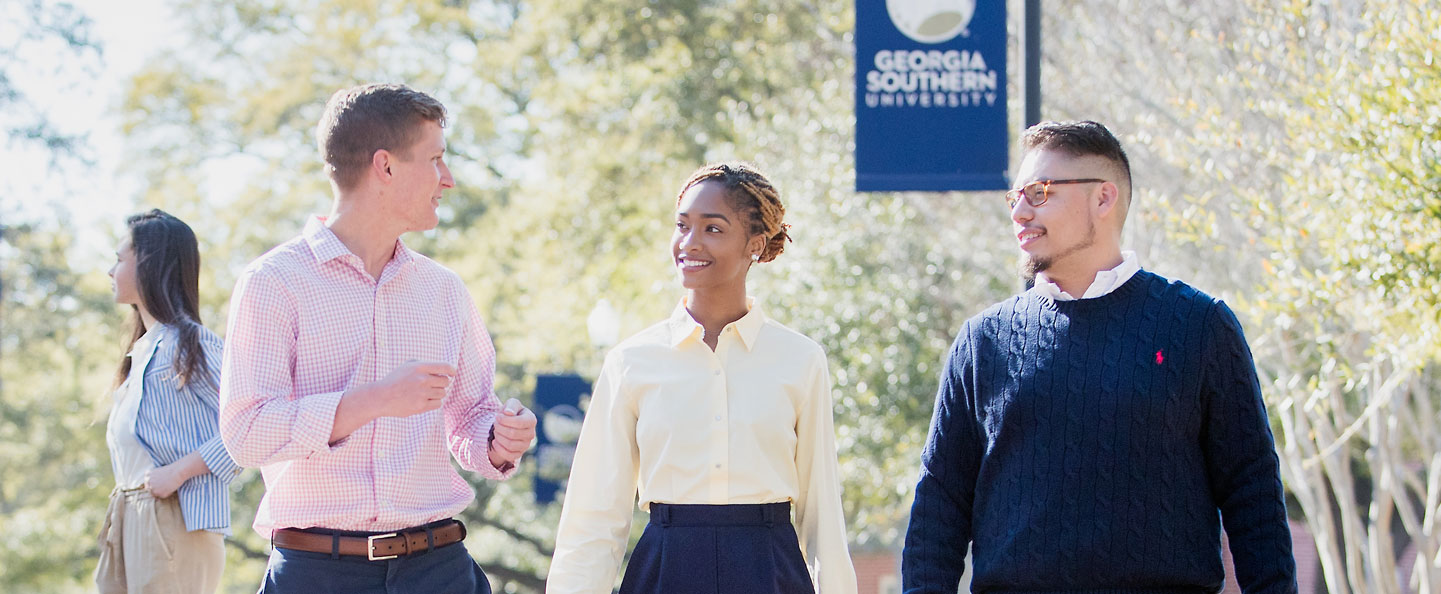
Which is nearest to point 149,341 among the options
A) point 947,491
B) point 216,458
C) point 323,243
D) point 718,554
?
point 216,458

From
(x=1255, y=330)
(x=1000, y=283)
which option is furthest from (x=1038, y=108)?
(x=1000, y=283)

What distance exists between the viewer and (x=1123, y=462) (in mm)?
3525

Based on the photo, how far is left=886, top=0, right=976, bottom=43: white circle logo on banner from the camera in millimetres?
7215

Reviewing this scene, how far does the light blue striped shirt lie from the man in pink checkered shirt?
1.69 meters

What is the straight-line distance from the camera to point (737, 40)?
18.8 meters

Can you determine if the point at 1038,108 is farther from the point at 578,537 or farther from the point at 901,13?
the point at 578,537

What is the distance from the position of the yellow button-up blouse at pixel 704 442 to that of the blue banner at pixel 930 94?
2.90 meters

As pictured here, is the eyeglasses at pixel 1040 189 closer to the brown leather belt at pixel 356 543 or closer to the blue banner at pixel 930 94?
the brown leather belt at pixel 356 543

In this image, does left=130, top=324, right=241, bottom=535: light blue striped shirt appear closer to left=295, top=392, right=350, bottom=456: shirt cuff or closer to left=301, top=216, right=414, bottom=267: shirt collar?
left=301, top=216, right=414, bottom=267: shirt collar

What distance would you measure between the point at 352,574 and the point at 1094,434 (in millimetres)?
1755

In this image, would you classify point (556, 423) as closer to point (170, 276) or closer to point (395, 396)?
point (170, 276)

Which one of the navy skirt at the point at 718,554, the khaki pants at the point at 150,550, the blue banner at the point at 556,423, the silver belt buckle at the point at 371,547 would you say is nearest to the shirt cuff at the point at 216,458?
the khaki pants at the point at 150,550

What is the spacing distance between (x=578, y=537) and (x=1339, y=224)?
453 cm

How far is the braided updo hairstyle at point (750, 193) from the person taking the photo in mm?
4398
